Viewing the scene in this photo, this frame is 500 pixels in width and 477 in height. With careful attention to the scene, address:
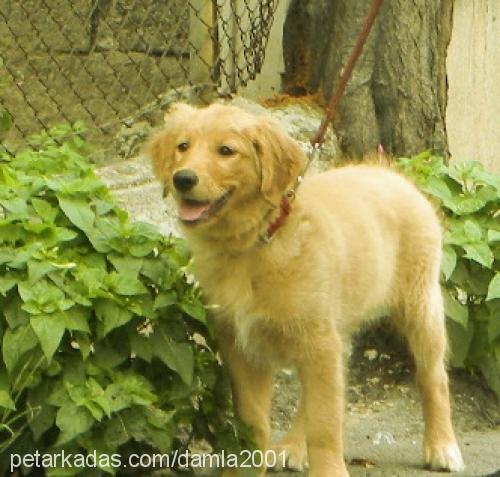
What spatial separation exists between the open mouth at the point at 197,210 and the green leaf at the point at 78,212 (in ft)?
1.19

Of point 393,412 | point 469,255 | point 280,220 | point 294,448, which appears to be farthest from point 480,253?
point 280,220

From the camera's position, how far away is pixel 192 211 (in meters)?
4.51

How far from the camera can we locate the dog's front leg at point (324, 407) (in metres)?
4.72

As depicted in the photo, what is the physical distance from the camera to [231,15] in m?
7.55

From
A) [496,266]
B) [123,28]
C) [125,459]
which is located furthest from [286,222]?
[123,28]

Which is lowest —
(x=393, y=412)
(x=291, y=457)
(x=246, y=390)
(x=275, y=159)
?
(x=393, y=412)

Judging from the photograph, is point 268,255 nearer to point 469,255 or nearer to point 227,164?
point 227,164

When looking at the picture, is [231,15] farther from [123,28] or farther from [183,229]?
[183,229]

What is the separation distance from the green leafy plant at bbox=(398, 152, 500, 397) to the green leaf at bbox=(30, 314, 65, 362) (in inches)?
80.8

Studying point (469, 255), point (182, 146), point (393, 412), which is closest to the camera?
point (182, 146)

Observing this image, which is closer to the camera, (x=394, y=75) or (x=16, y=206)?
(x=16, y=206)

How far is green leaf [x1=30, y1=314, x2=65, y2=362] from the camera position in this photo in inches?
172

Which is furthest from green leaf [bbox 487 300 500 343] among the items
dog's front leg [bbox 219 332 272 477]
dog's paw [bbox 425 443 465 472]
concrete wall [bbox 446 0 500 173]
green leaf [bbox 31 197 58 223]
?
concrete wall [bbox 446 0 500 173]

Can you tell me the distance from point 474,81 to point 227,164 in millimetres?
4089
